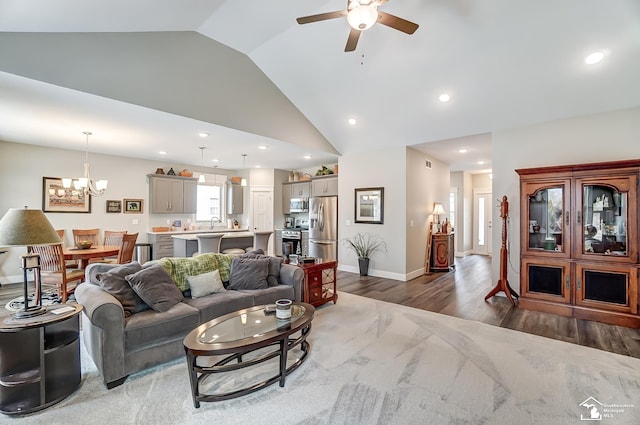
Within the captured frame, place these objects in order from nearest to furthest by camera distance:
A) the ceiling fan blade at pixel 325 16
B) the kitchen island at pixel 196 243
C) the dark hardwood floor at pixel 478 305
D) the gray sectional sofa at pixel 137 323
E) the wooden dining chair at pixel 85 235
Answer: the gray sectional sofa at pixel 137 323 → the ceiling fan blade at pixel 325 16 → the dark hardwood floor at pixel 478 305 → the kitchen island at pixel 196 243 → the wooden dining chair at pixel 85 235

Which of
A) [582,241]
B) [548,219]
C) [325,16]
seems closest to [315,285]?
[325,16]

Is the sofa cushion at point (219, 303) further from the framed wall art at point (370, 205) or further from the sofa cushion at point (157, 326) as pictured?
the framed wall art at point (370, 205)

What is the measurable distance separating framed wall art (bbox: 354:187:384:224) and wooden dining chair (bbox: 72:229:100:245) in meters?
5.47

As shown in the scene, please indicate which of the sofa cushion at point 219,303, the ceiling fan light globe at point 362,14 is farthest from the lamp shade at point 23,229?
the ceiling fan light globe at point 362,14

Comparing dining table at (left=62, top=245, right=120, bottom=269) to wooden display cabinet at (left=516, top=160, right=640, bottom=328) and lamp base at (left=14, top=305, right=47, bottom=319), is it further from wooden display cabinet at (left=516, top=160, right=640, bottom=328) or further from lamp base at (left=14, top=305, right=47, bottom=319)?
wooden display cabinet at (left=516, top=160, right=640, bottom=328)

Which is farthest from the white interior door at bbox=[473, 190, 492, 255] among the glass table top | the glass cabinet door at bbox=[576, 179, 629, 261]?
the glass table top

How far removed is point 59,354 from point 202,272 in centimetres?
142

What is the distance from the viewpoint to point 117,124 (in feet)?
14.2

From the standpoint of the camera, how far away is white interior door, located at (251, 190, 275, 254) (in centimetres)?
852

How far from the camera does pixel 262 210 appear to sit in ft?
28.1

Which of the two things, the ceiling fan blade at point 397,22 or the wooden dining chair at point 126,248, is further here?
the wooden dining chair at point 126,248

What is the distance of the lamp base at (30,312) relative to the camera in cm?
206

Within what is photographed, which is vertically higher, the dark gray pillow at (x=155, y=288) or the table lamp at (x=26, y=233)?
the table lamp at (x=26, y=233)

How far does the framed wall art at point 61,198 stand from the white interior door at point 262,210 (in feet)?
12.4
